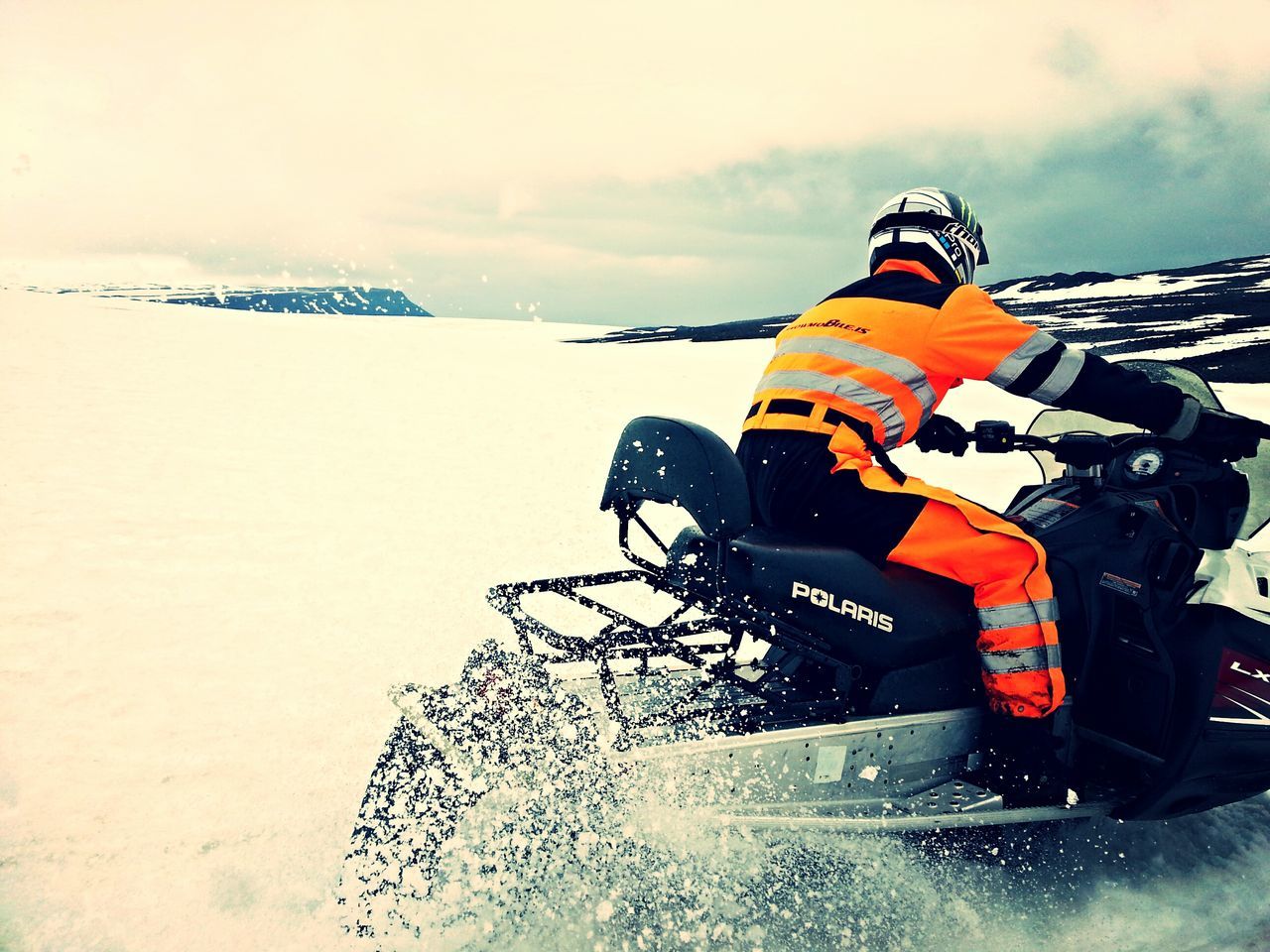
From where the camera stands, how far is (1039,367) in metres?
2.36

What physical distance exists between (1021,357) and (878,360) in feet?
1.34

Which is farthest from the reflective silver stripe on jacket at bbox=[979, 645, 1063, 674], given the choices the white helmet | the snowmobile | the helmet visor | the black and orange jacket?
the helmet visor

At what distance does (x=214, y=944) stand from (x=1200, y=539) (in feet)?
9.62

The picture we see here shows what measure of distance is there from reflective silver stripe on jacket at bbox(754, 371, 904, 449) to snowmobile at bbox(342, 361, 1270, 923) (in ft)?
0.97

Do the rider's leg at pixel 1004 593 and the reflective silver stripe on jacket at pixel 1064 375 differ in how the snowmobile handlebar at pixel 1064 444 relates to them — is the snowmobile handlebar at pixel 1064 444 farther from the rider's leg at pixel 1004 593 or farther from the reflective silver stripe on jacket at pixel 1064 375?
the rider's leg at pixel 1004 593

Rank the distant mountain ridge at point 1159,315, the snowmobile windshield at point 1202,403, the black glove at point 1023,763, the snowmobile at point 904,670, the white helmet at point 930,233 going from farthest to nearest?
the distant mountain ridge at point 1159,315
the white helmet at point 930,233
the snowmobile windshield at point 1202,403
the black glove at point 1023,763
the snowmobile at point 904,670

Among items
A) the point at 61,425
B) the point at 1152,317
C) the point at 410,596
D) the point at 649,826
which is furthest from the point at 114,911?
the point at 1152,317

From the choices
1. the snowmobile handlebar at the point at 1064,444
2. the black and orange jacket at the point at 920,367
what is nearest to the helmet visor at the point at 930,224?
the black and orange jacket at the point at 920,367

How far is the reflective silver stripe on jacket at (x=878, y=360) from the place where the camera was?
242cm

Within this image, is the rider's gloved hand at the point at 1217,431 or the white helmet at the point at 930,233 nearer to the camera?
the rider's gloved hand at the point at 1217,431

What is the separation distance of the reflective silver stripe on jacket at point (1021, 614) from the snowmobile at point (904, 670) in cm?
10

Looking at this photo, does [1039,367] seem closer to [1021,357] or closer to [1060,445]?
[1021,357]

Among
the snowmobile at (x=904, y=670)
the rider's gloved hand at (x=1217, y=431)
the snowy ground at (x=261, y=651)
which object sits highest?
the rider's gloved hand at (x=1217, y=431)

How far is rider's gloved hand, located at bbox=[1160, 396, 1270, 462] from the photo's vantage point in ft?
7.67
